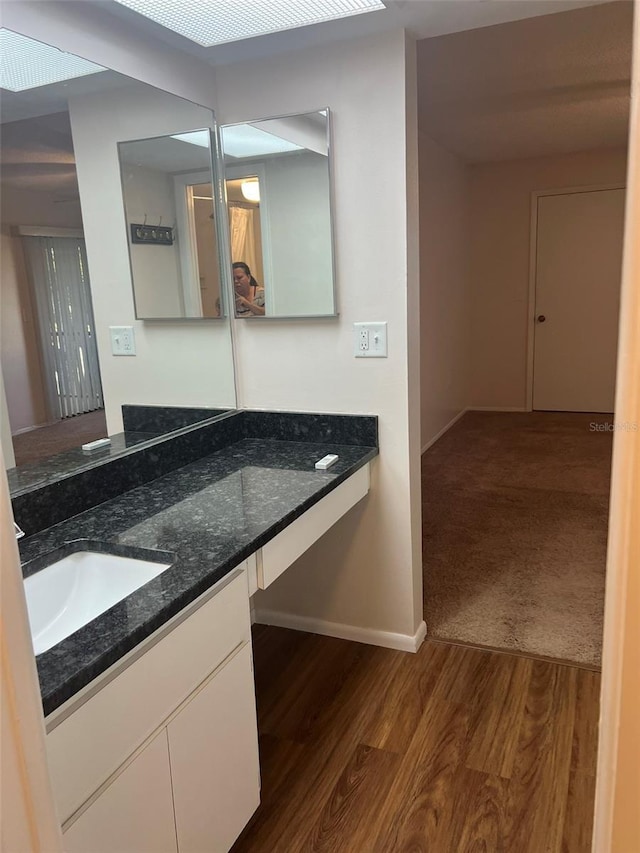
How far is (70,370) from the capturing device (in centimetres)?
172

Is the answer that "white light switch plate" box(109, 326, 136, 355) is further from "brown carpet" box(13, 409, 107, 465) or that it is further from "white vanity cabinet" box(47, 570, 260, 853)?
"white vanity cabinet" box(47, 570, 260, 853)

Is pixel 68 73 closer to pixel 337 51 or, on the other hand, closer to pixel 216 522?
pixel 337 51

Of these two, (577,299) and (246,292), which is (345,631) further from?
(577,299)

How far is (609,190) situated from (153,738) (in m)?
5.97

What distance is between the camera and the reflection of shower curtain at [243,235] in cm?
230

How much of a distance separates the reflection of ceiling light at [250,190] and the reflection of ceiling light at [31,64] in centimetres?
68

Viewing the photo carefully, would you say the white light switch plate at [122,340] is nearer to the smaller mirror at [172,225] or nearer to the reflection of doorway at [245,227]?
the smaller mirror at [172,225]

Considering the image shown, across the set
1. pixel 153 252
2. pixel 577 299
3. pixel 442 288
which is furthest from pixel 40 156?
pixel 577 299

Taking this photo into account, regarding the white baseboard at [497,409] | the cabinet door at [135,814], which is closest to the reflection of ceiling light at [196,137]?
the cabinet door at [135,814]

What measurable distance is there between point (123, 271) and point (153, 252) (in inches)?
7.7

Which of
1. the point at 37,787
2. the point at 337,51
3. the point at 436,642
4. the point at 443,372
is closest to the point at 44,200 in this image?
the point at 337,51

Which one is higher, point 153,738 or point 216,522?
point 216,522

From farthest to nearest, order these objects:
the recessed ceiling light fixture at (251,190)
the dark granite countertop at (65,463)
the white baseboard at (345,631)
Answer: the white baseboard at (345,631)
the recessed ceiling light fixture at (251,190)
the dark granite countertop at (65,463)

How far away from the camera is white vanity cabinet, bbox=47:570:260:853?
3.46 feet
